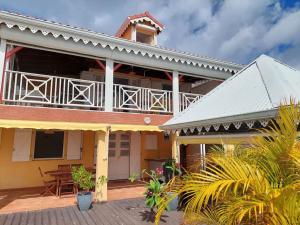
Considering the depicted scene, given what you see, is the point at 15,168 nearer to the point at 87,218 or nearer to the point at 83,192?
the point at 83,192

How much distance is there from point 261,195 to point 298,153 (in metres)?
0.73

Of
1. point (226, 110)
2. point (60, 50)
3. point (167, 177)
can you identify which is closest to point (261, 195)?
point (226, 110)

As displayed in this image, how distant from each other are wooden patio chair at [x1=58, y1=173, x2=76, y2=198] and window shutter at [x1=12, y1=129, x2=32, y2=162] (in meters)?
2.62

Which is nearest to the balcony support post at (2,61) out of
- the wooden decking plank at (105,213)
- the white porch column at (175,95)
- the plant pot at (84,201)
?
the plant pot at (84,201)

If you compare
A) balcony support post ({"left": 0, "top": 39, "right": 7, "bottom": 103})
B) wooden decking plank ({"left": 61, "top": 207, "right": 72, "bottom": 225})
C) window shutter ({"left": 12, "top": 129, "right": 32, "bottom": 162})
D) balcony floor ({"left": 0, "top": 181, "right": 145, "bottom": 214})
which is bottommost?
wooden decking plank ({"left": 61, "top": 207, "right": 72, "bottom": 225})

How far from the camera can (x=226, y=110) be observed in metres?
6.70

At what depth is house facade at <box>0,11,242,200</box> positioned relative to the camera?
8.67 m

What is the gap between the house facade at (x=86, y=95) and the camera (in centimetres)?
867

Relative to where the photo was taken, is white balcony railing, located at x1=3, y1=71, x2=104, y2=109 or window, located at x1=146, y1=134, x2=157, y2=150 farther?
window, located at x1=146, y1=134, x2=157, y2=150

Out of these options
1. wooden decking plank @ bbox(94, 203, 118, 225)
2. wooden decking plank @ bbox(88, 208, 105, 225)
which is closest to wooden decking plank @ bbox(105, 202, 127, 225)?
wooden decking plank @ bbox(94, 203, 118, 225)

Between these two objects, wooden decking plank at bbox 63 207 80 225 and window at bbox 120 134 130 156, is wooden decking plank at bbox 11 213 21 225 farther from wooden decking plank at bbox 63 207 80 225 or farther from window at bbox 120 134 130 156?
window at bbox 120 134 130 156

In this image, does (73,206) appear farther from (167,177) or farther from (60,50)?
(60,50)

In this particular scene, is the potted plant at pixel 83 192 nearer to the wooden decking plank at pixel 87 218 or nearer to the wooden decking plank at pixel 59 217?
the wooden decking plank at pixel 87 218

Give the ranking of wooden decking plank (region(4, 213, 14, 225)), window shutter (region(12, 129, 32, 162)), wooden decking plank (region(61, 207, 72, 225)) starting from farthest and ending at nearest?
window shutter (region(12, 129, 32, 162)), wooden decking plank (region(61, 207, 72, 225)), wooden decking plank (region(4, 213, 14, 225))
